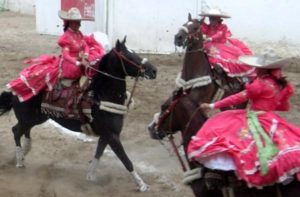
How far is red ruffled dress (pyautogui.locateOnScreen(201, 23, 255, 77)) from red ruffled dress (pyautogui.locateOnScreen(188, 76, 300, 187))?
3304 mm

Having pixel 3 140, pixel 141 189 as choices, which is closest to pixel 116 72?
pixel 141 189

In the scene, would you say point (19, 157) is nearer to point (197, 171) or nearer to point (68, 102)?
point (68, 102)

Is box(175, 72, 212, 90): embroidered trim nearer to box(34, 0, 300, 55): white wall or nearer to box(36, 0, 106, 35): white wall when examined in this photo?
box(34, 0, 300, 55): white wall

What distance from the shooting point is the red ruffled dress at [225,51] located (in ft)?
28.3

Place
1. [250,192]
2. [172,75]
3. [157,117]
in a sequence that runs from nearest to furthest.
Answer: [250,192] < [157,117] < [172,75]

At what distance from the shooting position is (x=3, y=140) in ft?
32.0

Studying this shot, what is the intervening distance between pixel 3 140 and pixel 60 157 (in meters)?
1.26

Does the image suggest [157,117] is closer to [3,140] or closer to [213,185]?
[213,185]

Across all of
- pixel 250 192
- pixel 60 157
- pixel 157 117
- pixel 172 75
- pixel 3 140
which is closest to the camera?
pixel 250 192

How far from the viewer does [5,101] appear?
29.5 ft

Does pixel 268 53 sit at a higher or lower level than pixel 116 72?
higher

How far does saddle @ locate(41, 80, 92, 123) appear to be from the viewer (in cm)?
810

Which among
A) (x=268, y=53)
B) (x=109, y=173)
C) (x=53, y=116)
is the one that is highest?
(x=268, y=53)

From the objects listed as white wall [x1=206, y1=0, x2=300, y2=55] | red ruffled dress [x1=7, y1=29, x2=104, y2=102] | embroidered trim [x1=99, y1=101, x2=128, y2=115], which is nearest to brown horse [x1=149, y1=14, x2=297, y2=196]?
embroidered trim [x1=99, y1=101, x2=128, y2=115]
